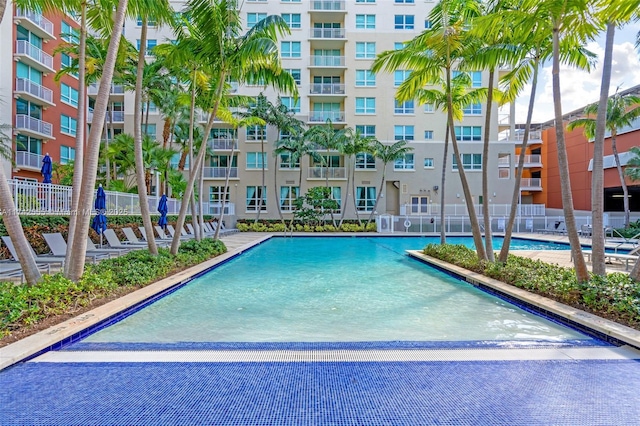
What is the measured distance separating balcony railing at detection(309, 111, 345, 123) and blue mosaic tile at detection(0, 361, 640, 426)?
1067 inches

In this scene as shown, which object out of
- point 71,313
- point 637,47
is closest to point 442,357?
point 71,313

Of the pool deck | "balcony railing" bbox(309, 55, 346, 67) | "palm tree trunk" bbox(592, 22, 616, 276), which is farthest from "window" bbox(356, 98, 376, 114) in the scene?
the pool deck

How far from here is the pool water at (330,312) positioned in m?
5.06

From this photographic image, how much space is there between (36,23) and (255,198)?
1815 centimetres

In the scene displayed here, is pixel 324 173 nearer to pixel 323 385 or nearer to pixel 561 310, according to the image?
pixel 561 310

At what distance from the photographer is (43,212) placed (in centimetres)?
1040

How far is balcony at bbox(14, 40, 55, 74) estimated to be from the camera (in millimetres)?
23125

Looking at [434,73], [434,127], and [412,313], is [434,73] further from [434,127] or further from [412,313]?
[434,127]

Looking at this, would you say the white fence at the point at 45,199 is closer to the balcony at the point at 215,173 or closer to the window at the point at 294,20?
the balcony at the point at 215,173

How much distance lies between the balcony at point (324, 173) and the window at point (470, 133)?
967 centimetres

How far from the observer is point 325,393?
3.27 meters

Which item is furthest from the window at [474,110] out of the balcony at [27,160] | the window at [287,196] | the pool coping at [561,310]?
the balcony at [27,160]

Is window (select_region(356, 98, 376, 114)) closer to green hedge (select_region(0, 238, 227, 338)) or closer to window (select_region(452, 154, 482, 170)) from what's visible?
window (select_region(452, 154, 482, 170))

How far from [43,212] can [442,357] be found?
11.2m
